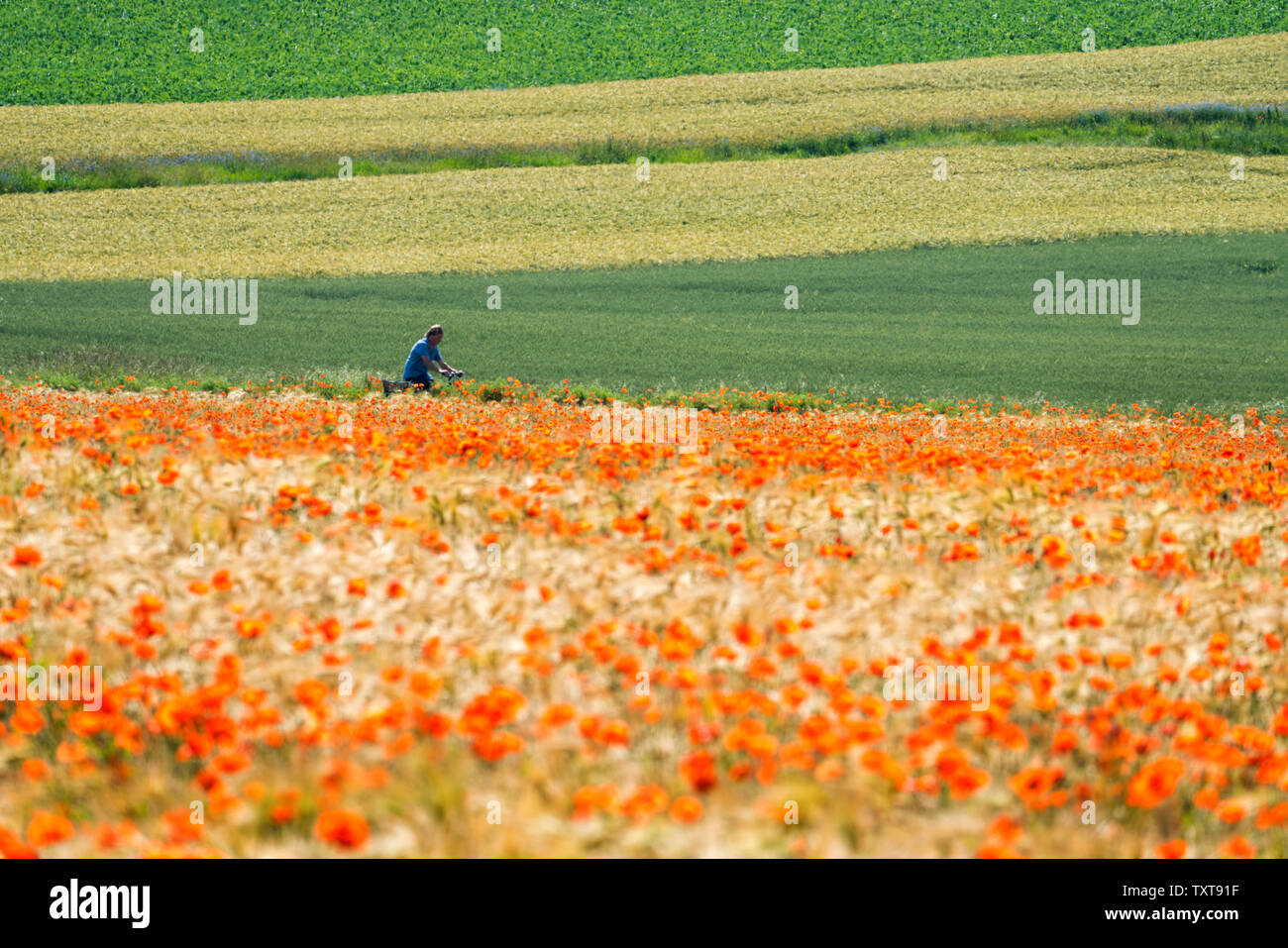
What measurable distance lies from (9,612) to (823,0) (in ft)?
283

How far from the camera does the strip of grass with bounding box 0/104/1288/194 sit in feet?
160

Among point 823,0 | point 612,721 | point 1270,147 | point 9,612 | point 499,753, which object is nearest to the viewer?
point 499,753

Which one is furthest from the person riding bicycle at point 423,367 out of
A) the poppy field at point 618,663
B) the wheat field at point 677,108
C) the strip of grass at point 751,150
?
the wheat field at point 677,108

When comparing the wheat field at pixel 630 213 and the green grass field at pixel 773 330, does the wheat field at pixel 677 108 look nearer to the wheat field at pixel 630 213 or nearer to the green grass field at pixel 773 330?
the wheat field at pixel 630 213

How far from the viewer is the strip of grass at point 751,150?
160 feet

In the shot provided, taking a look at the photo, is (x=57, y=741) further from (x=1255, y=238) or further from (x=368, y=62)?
(x=368, y=62)

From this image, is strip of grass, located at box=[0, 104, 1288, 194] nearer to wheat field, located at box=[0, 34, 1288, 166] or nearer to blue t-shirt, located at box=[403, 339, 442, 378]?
wheat field, located at box=[0, 34, 1288, 166]

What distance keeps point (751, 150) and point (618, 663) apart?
2024 inches

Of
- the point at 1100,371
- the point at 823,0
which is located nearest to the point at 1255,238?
the point at 1100,371

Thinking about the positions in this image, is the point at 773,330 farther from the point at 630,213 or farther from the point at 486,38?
the point at 486,38

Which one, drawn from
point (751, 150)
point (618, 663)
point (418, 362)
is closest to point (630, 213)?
point (751, 150)

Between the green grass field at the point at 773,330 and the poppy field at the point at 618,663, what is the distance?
15813 mm
